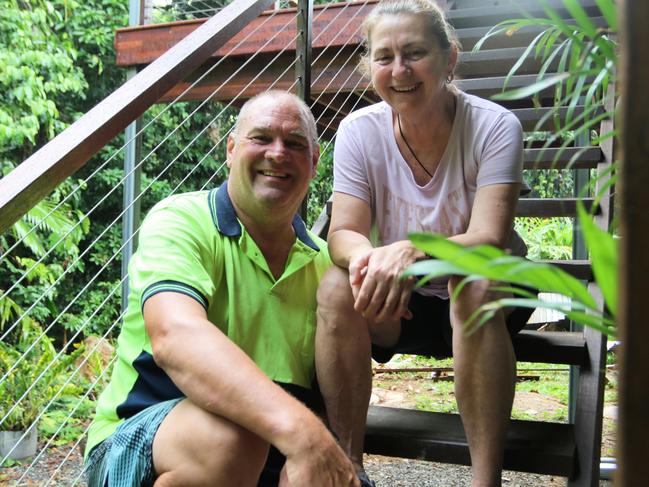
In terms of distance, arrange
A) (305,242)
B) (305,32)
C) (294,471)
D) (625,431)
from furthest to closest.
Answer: (305,32), (305,242), (294,471), (625,431)

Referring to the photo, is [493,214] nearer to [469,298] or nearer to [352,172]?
[469,298]

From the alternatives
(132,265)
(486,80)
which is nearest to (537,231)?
(486,80)

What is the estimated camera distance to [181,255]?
1.54m


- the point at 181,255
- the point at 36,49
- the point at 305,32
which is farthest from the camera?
the point at 36,49

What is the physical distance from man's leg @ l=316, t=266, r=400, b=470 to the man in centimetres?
7

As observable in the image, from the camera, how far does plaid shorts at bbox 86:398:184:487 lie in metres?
1.41

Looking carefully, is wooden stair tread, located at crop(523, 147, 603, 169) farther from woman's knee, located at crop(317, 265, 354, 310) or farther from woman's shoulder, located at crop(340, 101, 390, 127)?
woman's knee, located at crop(317, 265, 354, 310)

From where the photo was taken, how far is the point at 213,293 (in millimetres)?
1580

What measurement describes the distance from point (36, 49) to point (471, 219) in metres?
6.69

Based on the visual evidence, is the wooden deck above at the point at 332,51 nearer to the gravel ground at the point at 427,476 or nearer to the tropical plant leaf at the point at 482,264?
the gravel ground at the point at 427,476

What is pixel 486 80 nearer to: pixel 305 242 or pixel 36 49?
pixel 305 242

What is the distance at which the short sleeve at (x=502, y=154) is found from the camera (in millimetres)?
1772

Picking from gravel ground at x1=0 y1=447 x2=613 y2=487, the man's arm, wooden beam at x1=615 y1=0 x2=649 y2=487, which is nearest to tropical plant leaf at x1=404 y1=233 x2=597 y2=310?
wooden beam at x1=615 y1=0 x2=649 y2=487

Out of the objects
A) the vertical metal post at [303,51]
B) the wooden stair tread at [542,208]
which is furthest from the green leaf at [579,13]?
the vertical metal post at [303,51]
